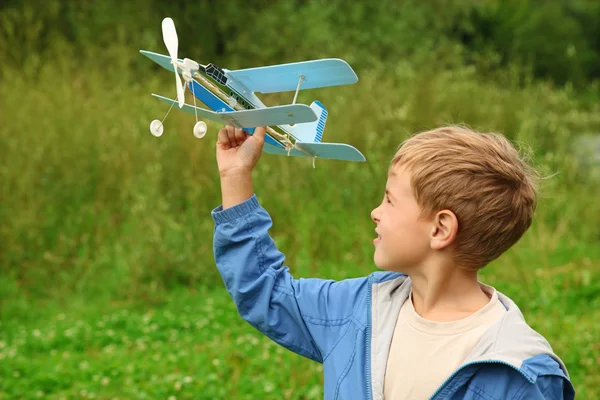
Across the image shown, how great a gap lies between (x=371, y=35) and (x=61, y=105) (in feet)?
19.3

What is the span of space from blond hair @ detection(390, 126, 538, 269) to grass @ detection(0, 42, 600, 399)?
68.8 inches

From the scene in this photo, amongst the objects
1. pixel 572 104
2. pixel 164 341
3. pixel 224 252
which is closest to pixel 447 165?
pixel 224 252

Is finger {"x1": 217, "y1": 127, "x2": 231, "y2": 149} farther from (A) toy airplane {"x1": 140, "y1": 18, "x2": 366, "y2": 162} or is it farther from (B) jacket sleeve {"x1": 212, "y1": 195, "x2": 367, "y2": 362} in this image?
(B) jacket sleeve {"x1": 212, "y1": 195, "x2": 367, "y2": 362}

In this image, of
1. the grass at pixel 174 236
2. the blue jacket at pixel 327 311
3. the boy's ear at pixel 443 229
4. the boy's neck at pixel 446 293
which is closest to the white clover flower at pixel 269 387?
the grass at pixel 174 236

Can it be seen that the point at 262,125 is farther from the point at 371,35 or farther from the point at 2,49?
the point at 371,35

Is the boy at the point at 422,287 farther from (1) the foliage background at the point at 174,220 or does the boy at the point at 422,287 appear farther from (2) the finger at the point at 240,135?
(1) the foliage background at the point at 174,220

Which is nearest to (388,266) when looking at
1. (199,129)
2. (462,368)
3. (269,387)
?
(462,368)

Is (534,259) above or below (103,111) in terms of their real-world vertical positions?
below

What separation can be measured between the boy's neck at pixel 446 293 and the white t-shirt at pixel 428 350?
3cm

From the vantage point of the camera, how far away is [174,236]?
16.5 ft

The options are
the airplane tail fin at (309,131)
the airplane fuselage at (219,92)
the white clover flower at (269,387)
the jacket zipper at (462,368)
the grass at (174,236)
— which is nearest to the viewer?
the jacket zipper at (462,368)

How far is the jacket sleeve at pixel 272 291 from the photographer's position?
1768mm

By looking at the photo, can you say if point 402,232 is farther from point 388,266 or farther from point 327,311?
point 327,311

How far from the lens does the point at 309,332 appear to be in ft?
5.96
